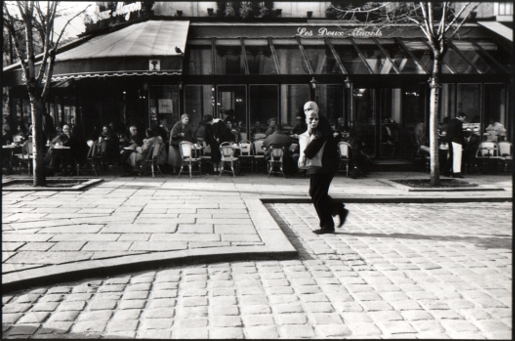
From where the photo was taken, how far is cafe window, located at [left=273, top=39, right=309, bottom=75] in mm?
17945

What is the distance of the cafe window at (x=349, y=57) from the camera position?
17.7 meters

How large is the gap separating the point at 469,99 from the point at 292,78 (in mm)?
6902

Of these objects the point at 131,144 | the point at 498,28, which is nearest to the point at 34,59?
the point at 131,144

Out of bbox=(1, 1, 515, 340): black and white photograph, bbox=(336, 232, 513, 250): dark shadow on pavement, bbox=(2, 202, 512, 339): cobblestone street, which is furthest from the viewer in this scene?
bbox=(336, 232, 513, 250): dark shadow on pavement

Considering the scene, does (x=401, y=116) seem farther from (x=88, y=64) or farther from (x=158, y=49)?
(x=88, y=64)

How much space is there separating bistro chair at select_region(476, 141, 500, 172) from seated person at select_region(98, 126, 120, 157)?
10.6 metres

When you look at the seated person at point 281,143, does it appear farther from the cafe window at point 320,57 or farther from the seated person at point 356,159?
the cafe window at point 320,57

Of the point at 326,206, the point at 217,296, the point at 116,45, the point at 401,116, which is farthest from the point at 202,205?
the point at 401,116

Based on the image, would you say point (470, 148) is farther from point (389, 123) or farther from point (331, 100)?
point (331, 100)

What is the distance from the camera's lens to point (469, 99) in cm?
1917

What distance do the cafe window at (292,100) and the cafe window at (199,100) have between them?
245 centimetres

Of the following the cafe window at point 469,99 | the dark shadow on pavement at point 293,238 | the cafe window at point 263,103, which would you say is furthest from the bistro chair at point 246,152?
the cafe window at point 469,99

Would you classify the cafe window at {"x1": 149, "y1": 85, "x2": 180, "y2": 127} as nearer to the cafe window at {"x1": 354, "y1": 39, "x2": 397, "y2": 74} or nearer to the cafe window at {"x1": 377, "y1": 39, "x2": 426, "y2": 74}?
the cafe window at {"x1": 354, "y1": 39, "x2": 397, "y2": 74}

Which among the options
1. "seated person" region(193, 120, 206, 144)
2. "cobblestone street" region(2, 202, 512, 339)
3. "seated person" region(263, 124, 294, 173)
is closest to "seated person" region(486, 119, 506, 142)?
"seated person" region(263, 124, 294, 173)
